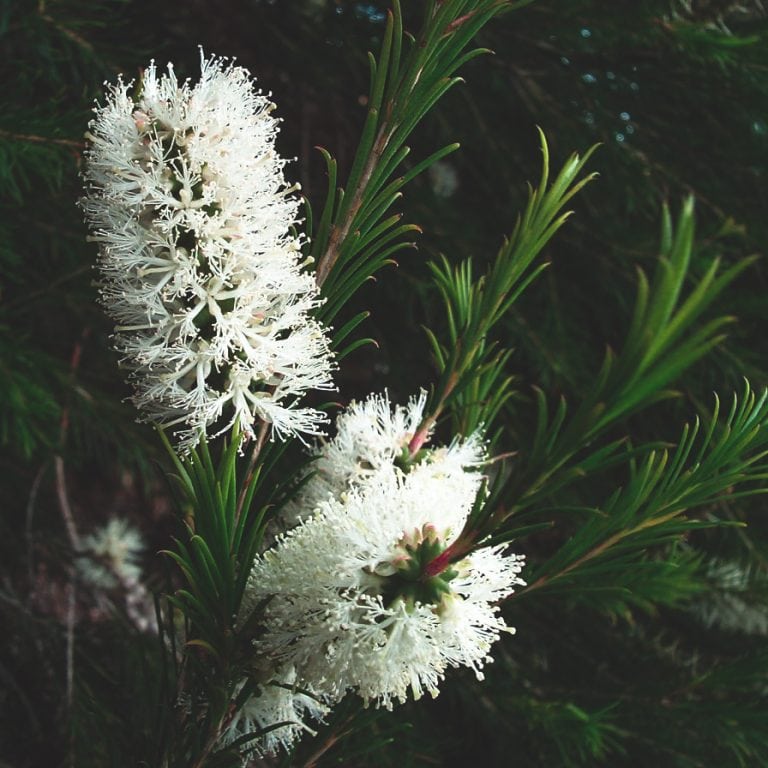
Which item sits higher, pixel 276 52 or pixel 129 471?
pixel 276 52

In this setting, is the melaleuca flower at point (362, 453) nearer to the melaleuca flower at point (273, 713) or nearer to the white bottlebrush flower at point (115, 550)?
the melaleuca flower at point (273, 713)

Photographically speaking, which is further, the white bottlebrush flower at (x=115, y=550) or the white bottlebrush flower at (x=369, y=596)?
the white bottlebrush flower at (x=115, y=550)

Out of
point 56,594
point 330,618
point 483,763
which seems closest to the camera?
point 330,618

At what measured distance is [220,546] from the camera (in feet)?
1.16

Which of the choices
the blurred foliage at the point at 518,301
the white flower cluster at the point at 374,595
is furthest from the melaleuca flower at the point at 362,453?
the blurred foliage at the point at 518,301

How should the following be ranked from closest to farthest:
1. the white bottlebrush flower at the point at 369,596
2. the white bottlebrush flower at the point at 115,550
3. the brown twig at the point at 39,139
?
the white bottlebrush flower at the point at 369,596, the brown twig at the point at 39,139, the white bottlebrush flower at the point at 115,550

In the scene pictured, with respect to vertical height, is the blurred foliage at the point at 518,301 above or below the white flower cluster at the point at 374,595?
above

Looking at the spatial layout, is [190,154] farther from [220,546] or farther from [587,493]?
[587,493]

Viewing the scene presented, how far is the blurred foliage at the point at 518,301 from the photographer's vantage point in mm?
758

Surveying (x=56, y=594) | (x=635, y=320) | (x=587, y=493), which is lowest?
(x=635, y=320)

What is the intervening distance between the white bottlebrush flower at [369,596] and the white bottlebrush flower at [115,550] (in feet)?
2.96

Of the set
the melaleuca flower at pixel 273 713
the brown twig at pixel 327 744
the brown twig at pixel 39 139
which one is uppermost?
the brown twig at pixel 39 139

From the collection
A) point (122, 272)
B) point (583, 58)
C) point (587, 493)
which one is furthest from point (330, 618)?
point (583, 58)

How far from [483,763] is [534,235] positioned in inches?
30.8
